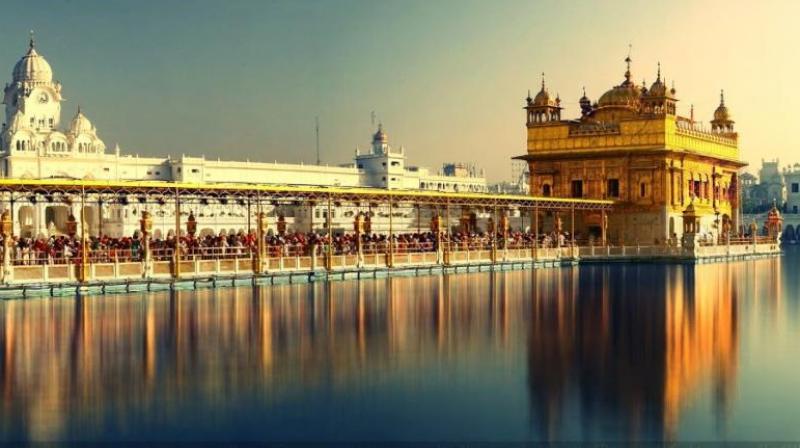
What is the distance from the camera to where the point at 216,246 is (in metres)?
42.2

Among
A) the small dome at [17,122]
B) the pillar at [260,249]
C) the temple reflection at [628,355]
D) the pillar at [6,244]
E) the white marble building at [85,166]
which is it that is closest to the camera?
the temple reflection at [628,355]

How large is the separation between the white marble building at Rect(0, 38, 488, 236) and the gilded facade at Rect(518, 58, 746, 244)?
126 ft

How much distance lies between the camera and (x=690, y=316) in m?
29.5

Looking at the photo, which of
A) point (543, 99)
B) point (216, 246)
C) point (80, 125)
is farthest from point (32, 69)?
point (216, 246)

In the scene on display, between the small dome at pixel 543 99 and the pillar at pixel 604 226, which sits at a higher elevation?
the small dome at pixel 543 99

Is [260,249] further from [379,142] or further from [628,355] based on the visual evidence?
[379,142]

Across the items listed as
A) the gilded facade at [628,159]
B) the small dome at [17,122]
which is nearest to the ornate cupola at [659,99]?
the gilded facade at [628,159]

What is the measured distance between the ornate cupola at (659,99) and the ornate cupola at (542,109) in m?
6.37

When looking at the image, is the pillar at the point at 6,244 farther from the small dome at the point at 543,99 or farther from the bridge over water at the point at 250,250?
the small dome at the point at 543,99

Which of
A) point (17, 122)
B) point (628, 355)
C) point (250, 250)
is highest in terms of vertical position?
point (17, 122)

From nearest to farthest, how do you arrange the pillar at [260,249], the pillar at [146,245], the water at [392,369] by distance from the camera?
1. the water at [392,369]
2. the pillar at [146,245]
3. the pillar at [260,249]

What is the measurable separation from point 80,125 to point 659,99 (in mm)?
76842

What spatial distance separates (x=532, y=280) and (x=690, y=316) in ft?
49.9

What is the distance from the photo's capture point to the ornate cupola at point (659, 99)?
70688 mm
